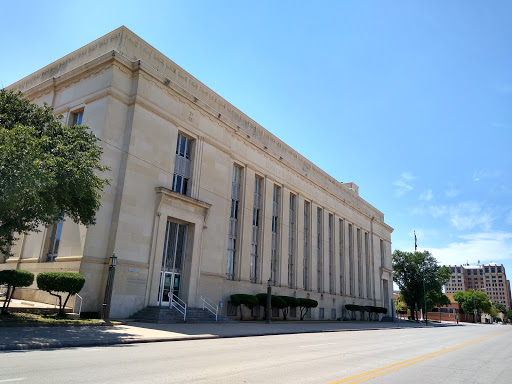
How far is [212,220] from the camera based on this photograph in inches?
1150

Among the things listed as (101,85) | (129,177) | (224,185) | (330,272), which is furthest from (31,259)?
(330,272)

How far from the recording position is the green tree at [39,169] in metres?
14.5

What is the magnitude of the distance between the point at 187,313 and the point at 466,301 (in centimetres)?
12875

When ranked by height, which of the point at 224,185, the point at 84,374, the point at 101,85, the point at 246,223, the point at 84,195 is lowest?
the point at 84,374

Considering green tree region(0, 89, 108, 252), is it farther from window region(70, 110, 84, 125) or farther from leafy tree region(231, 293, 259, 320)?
leafy tree region(231, 293, 259, 320)

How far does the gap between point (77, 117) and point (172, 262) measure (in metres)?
11.8

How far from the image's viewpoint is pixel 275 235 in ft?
124

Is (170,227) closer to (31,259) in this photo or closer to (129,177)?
(129,177)

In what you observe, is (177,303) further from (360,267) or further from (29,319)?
(360,267)

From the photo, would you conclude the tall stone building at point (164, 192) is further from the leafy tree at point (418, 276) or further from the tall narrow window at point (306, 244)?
the leafy tree at point (418, 276)

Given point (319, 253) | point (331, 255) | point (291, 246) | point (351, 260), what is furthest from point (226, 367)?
point (351, 260)

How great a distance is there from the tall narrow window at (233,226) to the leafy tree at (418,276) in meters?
54.4

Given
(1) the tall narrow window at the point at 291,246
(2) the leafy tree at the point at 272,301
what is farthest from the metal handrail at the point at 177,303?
(1) the tall narrow window at the point at 291,246

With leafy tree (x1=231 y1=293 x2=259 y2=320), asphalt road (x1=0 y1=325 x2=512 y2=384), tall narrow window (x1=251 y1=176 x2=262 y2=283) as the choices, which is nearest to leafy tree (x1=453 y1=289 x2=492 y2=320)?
tall narrow window (x1=251 y1=176 x2=262 y2=283)
